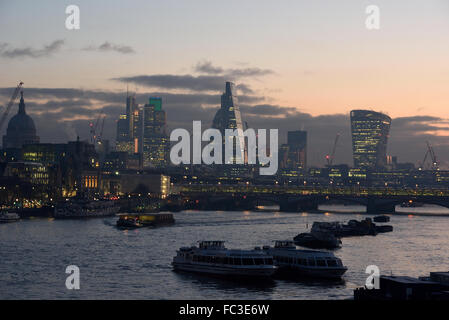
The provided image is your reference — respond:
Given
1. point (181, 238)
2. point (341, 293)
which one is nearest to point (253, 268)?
point (341, 293)

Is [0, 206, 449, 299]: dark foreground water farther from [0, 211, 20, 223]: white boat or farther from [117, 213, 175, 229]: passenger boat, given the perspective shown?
[0, 211, 20, 223]: white boat

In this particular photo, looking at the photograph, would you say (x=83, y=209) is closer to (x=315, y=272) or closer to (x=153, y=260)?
(x=153, y=260)

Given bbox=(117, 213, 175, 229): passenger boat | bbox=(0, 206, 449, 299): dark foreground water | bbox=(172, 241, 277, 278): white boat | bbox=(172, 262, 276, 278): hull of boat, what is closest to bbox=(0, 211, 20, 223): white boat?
bbox=(0, 206, 449, 299): dark foreground water

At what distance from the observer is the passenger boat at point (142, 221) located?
437 feet

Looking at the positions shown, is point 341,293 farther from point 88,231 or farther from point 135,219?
point 135,219

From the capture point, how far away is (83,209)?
566 ft

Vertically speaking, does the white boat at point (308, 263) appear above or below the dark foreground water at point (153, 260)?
above

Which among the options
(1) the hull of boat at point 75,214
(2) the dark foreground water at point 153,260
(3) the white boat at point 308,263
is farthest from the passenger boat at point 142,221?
(3) the white boat at point 308,263

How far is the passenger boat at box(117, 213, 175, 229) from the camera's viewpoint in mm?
133125

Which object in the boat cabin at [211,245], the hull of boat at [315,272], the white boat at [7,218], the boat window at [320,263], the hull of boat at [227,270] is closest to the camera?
the hull of boat at [227,270]

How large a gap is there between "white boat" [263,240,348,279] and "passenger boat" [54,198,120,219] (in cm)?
10482

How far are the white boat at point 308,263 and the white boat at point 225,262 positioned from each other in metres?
3.68

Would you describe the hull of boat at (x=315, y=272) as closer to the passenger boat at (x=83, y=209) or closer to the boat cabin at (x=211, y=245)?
the boat cabin at (x=211, y=245)

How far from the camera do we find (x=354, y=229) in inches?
5123
